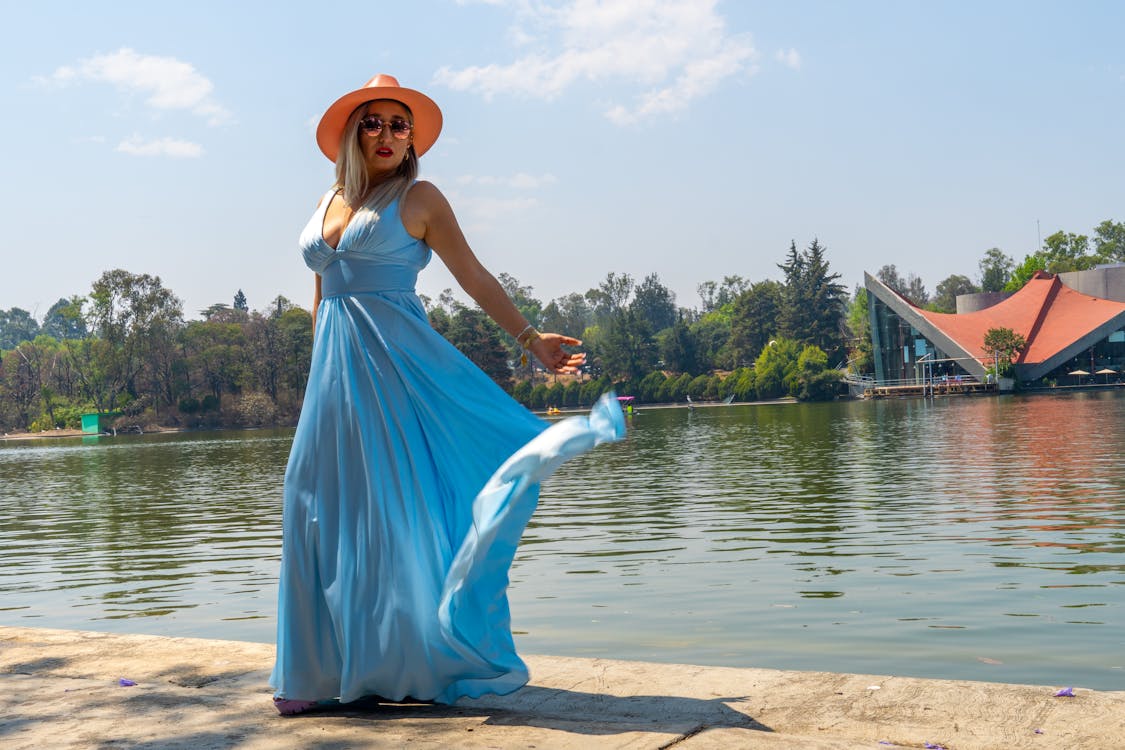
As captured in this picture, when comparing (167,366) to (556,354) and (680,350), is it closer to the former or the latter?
(680,350)

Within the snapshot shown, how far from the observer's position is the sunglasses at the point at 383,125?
9.80 ft

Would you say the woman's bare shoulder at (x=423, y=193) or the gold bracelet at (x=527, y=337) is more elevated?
the woman's bare shoulder at (x=423, y=193)

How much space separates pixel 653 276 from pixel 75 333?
249 ft

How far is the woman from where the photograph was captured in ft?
8.67

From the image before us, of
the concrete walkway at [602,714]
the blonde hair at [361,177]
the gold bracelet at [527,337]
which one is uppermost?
the blonde hair at [361,177]

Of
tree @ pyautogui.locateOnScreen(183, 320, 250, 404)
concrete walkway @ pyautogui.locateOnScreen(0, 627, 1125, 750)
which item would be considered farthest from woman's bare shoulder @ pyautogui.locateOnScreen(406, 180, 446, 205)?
tree @ pyautogui.locateOnScreen(183, 320, 250, 404)

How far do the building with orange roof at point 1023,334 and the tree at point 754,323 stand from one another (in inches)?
351

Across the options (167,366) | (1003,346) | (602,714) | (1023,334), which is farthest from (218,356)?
(602,714)

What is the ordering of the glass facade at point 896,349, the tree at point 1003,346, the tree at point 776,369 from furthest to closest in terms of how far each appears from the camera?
1. the tree at point 776,369
2. the glass facade at point 896,349
3. the tree at point 1003,346

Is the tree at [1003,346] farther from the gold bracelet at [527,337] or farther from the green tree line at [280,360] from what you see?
the gold bracelet at [527,337]

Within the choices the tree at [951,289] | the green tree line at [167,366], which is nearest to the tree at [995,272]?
the tree at [951,289]

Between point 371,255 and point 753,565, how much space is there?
5251mm

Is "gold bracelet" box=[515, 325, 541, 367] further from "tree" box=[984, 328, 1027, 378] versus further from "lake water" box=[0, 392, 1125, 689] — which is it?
"tree" box=[984, 328, 1027, 378]

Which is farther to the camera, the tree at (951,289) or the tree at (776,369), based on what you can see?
the tree at (951,289)
